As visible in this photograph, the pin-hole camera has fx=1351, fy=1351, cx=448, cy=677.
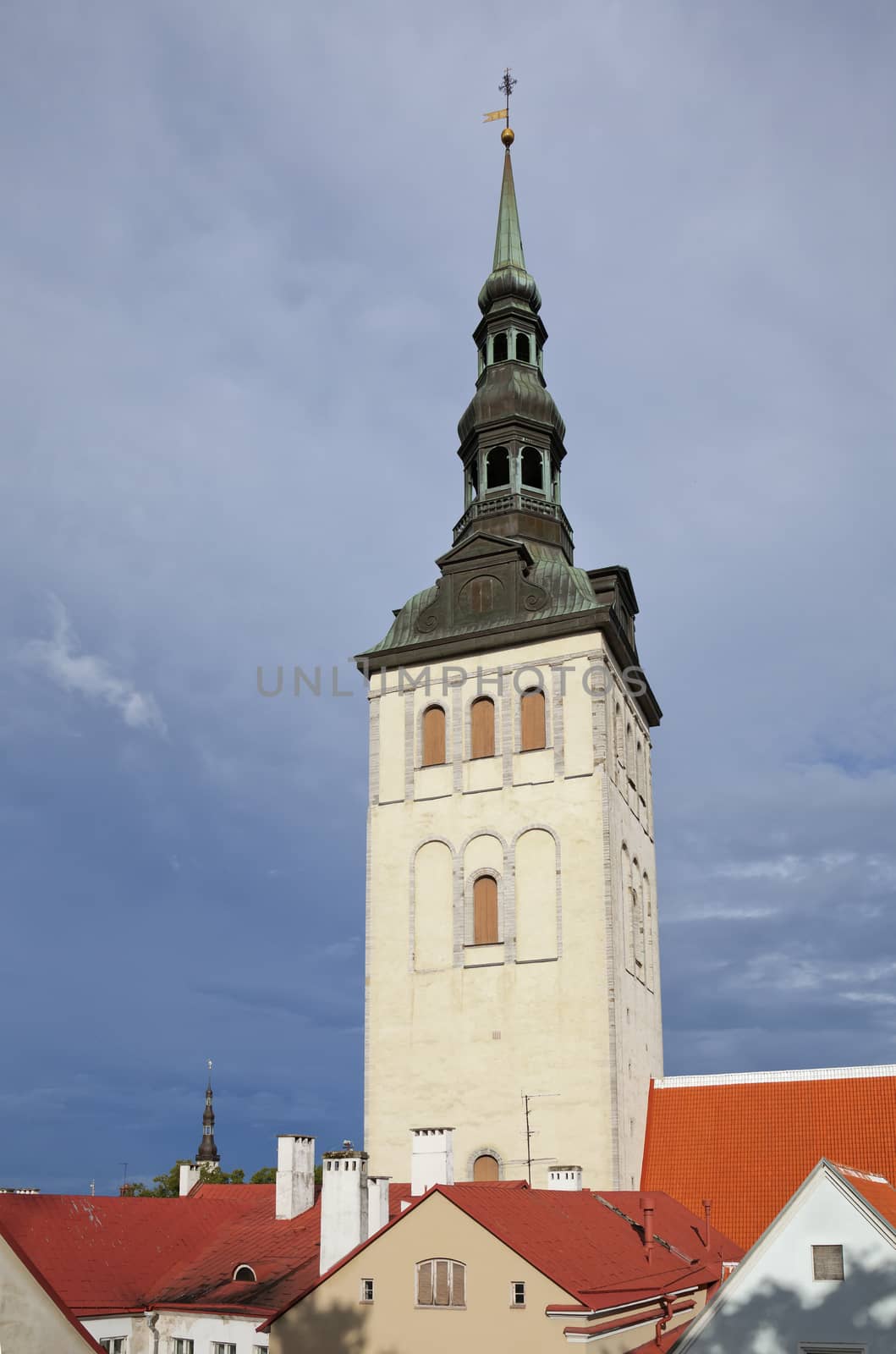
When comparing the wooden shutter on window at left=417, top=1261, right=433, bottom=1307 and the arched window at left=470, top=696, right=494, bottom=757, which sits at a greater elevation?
the arched window at left=470, top=696, right=494, bottom=757

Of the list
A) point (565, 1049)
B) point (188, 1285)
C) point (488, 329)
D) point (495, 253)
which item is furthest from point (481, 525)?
point (188, 1285)

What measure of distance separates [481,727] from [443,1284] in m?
19.3

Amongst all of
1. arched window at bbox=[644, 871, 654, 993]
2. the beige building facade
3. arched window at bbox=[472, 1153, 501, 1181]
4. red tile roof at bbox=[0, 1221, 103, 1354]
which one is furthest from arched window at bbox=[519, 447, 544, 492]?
red tile roof at bbox=[0, 1221, 103, 1354]

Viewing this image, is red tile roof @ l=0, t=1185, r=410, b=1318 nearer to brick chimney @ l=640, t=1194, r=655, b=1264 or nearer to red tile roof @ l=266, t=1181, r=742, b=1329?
red tile roof @ l=266, t=1181, r=742, b=1329

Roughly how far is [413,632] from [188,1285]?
A: 20.1 meters

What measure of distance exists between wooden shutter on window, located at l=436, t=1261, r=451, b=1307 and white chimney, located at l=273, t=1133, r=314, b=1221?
31.8 ft

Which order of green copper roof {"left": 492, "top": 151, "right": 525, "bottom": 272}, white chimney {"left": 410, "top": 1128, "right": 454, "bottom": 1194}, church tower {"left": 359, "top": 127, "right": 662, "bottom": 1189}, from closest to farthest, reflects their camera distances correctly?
white chimney {"left": 410, "top": 1128, "right": 454, "bottom": 1194} → church tower {"left": 359, "top": 127, "right": 662, "bottom": 1189} → green copper roof {"left": 492, "top": 151, "right": 525, "bottom": 272}

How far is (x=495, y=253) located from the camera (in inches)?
2060

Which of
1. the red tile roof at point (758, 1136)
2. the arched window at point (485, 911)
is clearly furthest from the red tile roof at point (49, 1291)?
the arched window at point (485, 911)

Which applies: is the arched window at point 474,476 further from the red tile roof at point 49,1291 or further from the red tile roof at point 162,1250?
the red tile roof at point 49,1291

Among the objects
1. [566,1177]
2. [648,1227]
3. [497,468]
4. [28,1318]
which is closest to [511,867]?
[566,1177]

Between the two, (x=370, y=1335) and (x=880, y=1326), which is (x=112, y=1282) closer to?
(x=370, y=1335)

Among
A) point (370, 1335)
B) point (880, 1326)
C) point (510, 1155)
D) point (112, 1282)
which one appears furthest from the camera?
point (510, 1155)

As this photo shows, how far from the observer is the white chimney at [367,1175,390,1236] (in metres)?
28.2
